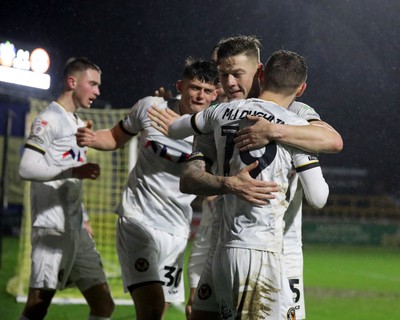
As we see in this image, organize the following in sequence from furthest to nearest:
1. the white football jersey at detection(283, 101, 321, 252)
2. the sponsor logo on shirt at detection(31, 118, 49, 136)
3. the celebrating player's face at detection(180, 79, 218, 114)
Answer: the sponsor logo on shirt at detection(31, 118, 49, 136) < the celebrating player's face at detection(180, 79, 218, 114) < the white football jersey at detection(283, 101, 321, 252)

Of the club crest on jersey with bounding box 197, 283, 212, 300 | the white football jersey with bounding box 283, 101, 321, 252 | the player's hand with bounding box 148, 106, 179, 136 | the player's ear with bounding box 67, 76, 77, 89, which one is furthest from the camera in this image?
the player's ear with bounding box 67, 76, 77, 89

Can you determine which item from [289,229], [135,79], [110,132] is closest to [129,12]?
[135,79]

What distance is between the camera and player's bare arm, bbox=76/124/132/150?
14.6ft

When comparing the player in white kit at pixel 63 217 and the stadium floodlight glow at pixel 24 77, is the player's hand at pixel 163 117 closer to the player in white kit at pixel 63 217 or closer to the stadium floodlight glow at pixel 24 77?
the player in white kit at pixel 63 217

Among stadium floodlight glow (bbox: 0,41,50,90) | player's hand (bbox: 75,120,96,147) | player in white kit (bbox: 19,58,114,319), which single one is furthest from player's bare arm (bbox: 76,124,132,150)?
stadium floodlight glow (bbox: 0,41,50,90)

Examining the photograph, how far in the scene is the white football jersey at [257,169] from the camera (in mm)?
2967

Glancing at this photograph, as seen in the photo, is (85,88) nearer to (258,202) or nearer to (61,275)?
(61,275)

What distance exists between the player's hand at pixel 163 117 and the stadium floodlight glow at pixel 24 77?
11.0 feet

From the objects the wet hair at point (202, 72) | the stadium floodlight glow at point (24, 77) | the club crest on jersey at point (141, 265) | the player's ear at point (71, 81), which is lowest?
the club crest on jersey at point (141, 265)

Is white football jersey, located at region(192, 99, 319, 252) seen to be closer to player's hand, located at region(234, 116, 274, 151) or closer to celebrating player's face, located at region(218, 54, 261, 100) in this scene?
player's hand, located at region(234, 116, 274, 151)

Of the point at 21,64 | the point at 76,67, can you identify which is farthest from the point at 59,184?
the point at 21,64

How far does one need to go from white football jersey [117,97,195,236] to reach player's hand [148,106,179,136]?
0.46 feet

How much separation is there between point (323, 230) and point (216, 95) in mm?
13609

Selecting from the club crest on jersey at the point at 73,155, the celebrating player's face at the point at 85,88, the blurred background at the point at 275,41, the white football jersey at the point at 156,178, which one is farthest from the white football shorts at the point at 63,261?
the blurred background at the point at 275,41
